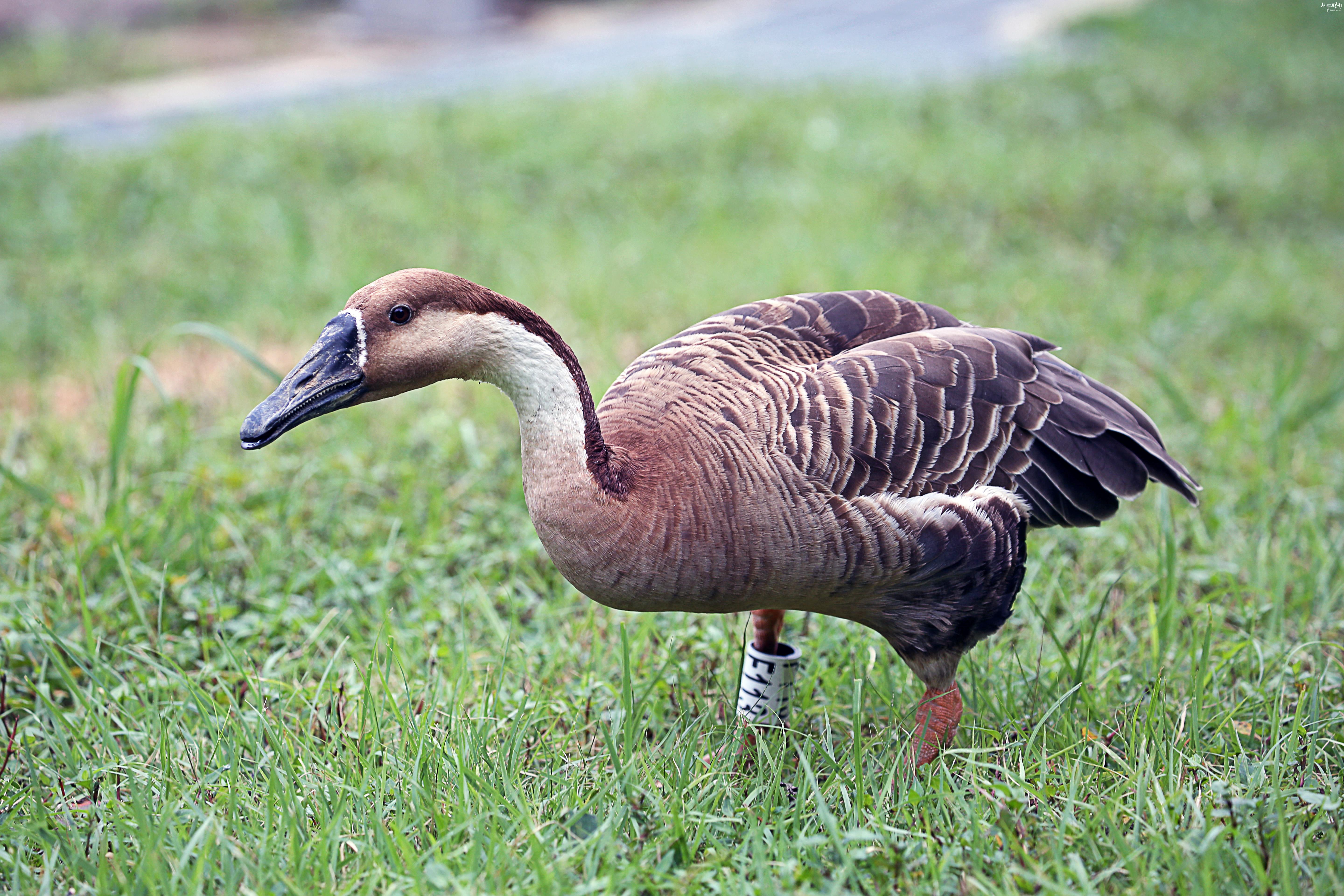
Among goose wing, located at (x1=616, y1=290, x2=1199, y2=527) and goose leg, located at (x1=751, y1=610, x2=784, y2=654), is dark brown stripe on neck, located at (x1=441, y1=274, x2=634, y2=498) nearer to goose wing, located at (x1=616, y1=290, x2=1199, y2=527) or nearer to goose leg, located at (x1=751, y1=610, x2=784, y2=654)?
goose wing, located at (x1=616, y1=290, x2=1199, y2=527)

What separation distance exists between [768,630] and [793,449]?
66 cm

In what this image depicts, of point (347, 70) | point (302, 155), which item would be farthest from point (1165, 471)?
point (347, 70)

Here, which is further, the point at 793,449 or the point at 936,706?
the point at 936,706

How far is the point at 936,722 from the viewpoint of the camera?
2744 millimetres

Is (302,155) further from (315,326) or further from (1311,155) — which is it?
(1311,155)

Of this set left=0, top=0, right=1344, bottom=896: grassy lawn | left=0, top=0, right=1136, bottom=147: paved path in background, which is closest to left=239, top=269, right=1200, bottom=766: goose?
left=0, top=0, right=1344, bottom=896: grassy lawn

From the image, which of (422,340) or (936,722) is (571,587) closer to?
(936,722)

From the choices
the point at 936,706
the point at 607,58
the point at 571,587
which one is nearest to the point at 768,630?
the point at 936,706

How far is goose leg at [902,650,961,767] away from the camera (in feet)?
8.80

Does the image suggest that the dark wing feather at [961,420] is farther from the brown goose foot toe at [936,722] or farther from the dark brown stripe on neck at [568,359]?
the brown goose foot toe at [936,722]

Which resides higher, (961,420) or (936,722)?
(961,420)

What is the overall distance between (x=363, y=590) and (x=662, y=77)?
7402mm

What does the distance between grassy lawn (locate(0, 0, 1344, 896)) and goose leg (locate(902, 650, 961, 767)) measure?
0.07 m

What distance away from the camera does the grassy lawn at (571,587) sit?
7.66 feet
